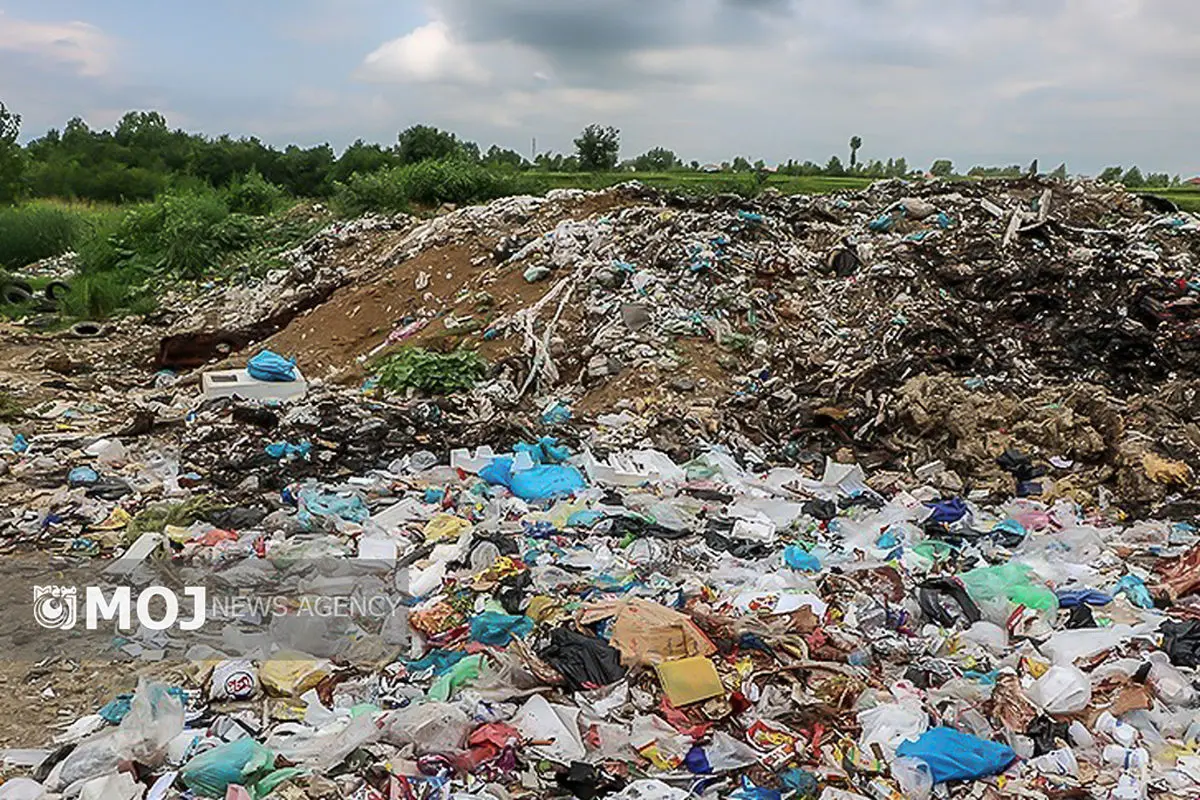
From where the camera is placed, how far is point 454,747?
2746 millimetres

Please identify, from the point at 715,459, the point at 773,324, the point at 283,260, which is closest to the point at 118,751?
the point at 715,459

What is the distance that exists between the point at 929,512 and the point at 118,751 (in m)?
3.75

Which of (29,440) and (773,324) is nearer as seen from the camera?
(29,440)

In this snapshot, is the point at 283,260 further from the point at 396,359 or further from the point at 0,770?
the point at 0,770

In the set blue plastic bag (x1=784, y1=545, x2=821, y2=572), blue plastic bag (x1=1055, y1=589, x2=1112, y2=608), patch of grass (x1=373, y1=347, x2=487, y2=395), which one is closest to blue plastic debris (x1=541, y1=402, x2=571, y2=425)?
patch of grass (x1=373, y1=347, x2=487, y2=395)

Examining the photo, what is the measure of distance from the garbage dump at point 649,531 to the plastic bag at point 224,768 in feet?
0.04

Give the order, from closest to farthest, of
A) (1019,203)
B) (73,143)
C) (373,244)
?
(1019,203) < (373,244) < (73,143)

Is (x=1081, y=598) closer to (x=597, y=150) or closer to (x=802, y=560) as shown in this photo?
(x=802, y=560)

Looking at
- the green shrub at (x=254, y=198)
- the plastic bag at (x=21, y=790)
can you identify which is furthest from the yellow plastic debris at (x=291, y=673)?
the green shrub at (x=254, y=198)

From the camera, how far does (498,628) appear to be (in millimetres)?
3404

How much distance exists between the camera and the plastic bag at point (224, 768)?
2.59 m

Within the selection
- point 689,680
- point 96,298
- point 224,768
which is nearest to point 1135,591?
point 689,680

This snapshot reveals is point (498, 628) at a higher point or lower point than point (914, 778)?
higher

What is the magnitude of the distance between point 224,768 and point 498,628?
107 cm
